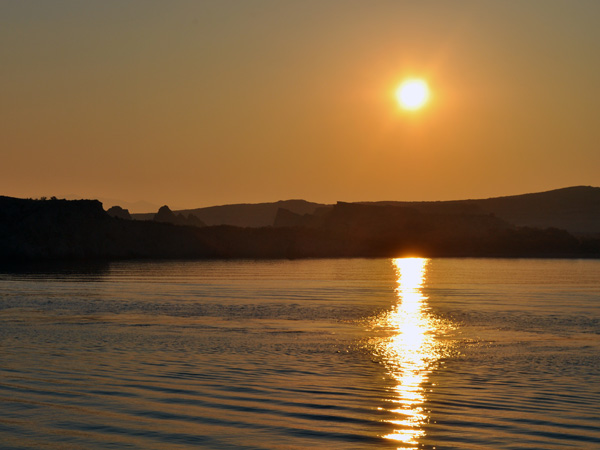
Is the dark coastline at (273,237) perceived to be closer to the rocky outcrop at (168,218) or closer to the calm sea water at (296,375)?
the rocky outcrop at (168,218)

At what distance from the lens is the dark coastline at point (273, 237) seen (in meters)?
97.3

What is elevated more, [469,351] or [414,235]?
[414,235]

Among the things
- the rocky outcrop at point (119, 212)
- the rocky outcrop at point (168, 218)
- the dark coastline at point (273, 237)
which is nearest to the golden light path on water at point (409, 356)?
the dark coastline at point (273, 237)

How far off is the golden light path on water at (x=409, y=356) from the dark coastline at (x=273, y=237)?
66.7m

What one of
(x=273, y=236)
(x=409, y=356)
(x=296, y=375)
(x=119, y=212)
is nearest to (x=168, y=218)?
(x=119, y=212)

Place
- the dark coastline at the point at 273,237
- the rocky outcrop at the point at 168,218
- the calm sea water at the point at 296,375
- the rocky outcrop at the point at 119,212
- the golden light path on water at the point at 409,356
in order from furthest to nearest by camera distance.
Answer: the rocky outcrop at the point at 119,212 < the rocky outcrop at the point at 168,218 < the dark coastline at the point at 273,237 < the golden light path on water at the point at 409,356 < the calm sea water at the point at 296,375

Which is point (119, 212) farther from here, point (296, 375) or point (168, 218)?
point (296, 375)

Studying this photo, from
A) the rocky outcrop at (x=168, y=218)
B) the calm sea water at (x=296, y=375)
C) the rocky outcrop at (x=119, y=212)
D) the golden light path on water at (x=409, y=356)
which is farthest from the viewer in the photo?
the rocky outcrop at (x=119, y=212)

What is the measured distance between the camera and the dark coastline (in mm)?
97312

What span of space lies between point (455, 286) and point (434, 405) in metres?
40.6

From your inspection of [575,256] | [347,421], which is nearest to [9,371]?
[347,421]

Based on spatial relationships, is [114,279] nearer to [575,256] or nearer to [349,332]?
[349,332]

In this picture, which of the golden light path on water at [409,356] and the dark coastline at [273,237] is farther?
the dark coastline at [273,237]

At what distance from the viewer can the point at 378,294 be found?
46.7 meters
